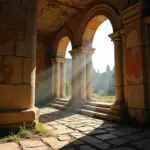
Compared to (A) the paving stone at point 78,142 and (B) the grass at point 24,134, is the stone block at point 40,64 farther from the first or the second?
(A) the paving stone at point 78,142

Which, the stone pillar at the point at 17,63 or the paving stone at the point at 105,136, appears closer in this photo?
the paving stone at the point at 105,136

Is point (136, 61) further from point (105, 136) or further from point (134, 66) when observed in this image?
point (105, 136)

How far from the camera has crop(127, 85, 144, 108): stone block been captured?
3.49 meters

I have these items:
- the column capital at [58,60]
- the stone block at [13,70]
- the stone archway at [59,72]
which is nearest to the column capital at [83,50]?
the stone archway at [59,72]

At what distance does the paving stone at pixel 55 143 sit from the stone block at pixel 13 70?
3.74 feet

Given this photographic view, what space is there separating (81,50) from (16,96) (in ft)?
12.5

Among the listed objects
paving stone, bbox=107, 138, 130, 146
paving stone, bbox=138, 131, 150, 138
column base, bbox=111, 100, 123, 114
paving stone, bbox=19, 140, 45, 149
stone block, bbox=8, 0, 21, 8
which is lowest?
paving stone, bbox=138, 131, 150, 138

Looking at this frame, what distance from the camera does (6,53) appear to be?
9.57ft

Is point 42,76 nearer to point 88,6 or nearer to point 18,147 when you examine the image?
point 88,6

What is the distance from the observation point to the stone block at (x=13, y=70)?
2.91 m

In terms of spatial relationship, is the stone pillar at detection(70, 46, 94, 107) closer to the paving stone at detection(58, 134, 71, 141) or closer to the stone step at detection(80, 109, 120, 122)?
the stone step at detection(80, 109, 120, 122)

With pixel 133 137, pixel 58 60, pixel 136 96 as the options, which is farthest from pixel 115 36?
pixel 58 60

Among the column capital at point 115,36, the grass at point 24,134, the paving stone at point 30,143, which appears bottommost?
the paving stone at point 30,143

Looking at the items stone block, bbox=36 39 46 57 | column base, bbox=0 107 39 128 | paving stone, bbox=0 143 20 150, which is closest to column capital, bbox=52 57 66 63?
stone block, bbox=36 39 46 57
